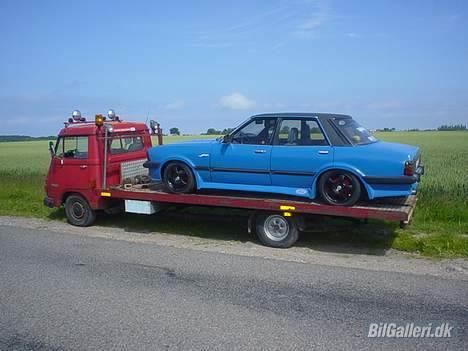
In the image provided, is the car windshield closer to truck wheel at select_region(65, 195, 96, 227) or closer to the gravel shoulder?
the gravel shoulder

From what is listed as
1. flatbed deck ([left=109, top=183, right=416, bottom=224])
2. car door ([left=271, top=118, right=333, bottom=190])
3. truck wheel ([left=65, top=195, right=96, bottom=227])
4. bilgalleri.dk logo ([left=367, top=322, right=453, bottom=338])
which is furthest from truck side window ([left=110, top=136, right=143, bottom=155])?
bilgalleri.dk logo ([left=367, top=322, right=453, bottom=338])

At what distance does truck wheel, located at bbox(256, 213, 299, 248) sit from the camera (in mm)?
7422

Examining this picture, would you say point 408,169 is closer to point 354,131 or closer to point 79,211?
point 354,131

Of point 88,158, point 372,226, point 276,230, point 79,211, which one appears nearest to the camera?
point 276,230

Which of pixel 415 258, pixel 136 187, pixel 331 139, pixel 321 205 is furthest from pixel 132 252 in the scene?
pixel 415 258

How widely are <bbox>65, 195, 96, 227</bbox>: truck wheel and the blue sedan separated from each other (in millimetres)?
2009

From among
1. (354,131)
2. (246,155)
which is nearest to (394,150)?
(354,131)

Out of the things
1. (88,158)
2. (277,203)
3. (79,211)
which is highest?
(88,158)

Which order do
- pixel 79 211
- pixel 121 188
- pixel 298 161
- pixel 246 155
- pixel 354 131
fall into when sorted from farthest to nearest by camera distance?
pixel 79 211
pixel 121 188
pixel 246 155
pixel 354 131
pixel 298 161

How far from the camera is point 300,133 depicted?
24.1ft

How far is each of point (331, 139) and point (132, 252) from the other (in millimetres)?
3573

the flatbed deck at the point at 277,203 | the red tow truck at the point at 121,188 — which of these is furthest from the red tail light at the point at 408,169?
the red tow truck at the point at 121,188

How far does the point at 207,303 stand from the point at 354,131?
3840 millimetres

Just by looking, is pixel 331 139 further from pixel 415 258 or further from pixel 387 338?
pixel 387 338
